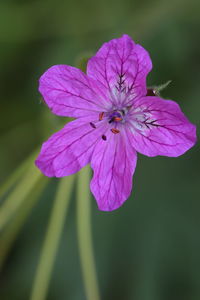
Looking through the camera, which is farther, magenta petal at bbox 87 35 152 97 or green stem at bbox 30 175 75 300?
green stem at bbox 30 175 75 300

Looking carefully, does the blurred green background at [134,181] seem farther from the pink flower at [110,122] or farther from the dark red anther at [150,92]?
the dark red anther at [150,92]

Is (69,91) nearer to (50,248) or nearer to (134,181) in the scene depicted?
(50,248)

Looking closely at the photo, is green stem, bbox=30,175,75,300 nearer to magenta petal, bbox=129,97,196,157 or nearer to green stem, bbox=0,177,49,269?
green stem, bbox=0,177,49,269

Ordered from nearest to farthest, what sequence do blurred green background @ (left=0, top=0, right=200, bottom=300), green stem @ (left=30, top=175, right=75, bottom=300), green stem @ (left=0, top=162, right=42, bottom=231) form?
green stem @ (left=0, top=162, right=42, bottom=231), green stem @ (left=30, top=175, right=75, bottom=300), blurred green background @ (left=0, top=0, right=200, bottom=300)

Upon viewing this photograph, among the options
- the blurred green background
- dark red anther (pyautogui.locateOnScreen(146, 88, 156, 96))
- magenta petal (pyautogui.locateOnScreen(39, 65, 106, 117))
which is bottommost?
the blurred green background

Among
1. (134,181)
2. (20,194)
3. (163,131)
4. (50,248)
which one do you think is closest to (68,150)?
(163,131)

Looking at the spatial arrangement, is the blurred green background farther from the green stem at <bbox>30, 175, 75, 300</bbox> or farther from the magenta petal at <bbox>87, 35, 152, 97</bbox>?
the magenta petal at <bbox>87, 35, 152, 97</bbox>

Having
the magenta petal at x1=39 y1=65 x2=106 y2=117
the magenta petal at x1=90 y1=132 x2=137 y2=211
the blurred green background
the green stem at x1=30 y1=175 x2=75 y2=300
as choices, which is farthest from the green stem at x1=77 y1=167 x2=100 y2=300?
the blurred green background

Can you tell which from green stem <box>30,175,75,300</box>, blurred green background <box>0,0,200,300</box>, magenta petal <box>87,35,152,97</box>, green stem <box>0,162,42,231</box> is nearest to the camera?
magenta petal <box>87,35,152,97</box>

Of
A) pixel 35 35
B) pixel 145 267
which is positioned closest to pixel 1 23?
pixel 35 35

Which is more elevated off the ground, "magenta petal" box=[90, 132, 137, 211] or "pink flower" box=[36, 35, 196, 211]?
"pink flower" box=[36, 35, 196, 211]
